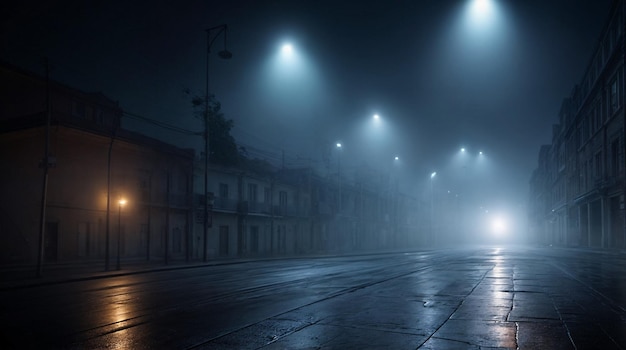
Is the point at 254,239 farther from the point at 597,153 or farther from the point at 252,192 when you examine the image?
the point at 597,153

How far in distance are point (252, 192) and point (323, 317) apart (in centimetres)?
3640

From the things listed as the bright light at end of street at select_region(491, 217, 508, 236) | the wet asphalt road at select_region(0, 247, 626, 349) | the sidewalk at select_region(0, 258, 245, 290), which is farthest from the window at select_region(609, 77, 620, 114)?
the bright light at end of street at select_region(491, 217, 508, 236)

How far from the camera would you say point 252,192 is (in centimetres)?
4488

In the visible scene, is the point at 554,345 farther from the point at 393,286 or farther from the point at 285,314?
the point at 393,286

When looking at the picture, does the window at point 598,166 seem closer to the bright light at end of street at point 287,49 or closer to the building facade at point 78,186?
the bright light at end of street at point 287,49

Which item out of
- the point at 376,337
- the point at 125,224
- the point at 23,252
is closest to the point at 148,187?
the point at 125,224

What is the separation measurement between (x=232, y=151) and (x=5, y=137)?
26.2 m

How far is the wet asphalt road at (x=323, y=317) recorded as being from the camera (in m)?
6.91

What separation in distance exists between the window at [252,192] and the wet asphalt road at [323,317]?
97.1 feet

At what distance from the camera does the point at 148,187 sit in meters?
33.6

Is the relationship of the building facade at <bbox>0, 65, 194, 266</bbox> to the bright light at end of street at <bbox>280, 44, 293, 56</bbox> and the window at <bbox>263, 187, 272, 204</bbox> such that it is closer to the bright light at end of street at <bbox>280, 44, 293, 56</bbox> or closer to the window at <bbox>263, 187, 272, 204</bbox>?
the bright light at end of street at <bbox>280, 44, 293, 56</bbox>

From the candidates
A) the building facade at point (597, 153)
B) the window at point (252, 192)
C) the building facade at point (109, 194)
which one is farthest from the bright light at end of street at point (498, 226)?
the window at point (252, 192)

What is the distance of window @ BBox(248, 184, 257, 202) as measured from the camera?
44.4m

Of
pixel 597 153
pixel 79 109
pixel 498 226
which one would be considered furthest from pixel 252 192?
pixel 498 226
